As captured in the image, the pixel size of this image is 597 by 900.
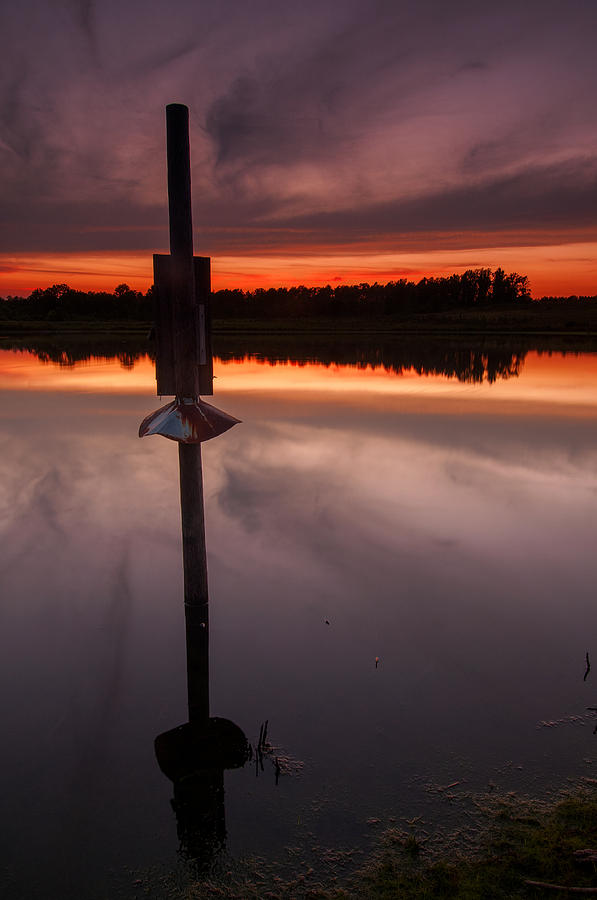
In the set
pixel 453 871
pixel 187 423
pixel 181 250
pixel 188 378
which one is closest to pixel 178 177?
pixel 181 250

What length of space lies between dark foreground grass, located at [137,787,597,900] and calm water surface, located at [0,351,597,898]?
0.72 feet

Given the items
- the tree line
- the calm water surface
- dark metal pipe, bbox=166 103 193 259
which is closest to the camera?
the calm water surface

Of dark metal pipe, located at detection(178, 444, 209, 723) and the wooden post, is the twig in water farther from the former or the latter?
dark metal pipe, located at detection(178, 444, 209, 723)

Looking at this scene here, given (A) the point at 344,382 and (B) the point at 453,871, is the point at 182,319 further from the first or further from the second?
(A) the point at 344,382

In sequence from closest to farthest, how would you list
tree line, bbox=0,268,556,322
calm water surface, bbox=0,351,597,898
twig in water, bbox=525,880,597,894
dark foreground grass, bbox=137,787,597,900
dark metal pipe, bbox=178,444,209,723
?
twig in water, bbox=525,880,597,894, dark foreground grass, bbox=137,787,597,900, calm water surface, bbox=0,351,597,898, dark metal pipe, bbox=178,444,209,723, tree line, bbox=0,268,556,322

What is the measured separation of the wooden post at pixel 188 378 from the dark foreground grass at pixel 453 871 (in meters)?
1.76

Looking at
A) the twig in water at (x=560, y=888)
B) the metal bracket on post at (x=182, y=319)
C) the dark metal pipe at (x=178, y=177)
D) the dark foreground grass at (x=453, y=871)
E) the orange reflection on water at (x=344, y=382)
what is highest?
the dark metal pipe at (x=178, y=177)

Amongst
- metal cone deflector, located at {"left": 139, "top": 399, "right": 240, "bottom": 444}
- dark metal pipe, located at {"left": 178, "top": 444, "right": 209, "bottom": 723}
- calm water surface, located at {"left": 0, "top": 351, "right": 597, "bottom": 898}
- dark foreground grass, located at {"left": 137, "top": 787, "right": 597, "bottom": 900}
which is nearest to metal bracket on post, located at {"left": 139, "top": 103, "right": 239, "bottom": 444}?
metal cone deflector, located at {"left": 139, "top": 399, "right": 240, "bottom": 444}

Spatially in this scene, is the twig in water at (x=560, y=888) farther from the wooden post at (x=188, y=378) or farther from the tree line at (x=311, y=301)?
the tree line at (x=311, y=301)

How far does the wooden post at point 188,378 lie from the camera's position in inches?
239

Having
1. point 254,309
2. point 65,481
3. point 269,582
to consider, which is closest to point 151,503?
point 65,481

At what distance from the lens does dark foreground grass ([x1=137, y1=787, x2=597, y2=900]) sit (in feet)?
12.4

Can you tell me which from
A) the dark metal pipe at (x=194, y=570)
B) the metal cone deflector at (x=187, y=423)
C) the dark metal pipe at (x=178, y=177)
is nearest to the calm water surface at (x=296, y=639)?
the dark metal pipe at (x=194, y=570)

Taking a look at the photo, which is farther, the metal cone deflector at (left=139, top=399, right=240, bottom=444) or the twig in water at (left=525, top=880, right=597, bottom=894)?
the metal cone deflector at (left=139, top=399, right=240, bottom=444)
